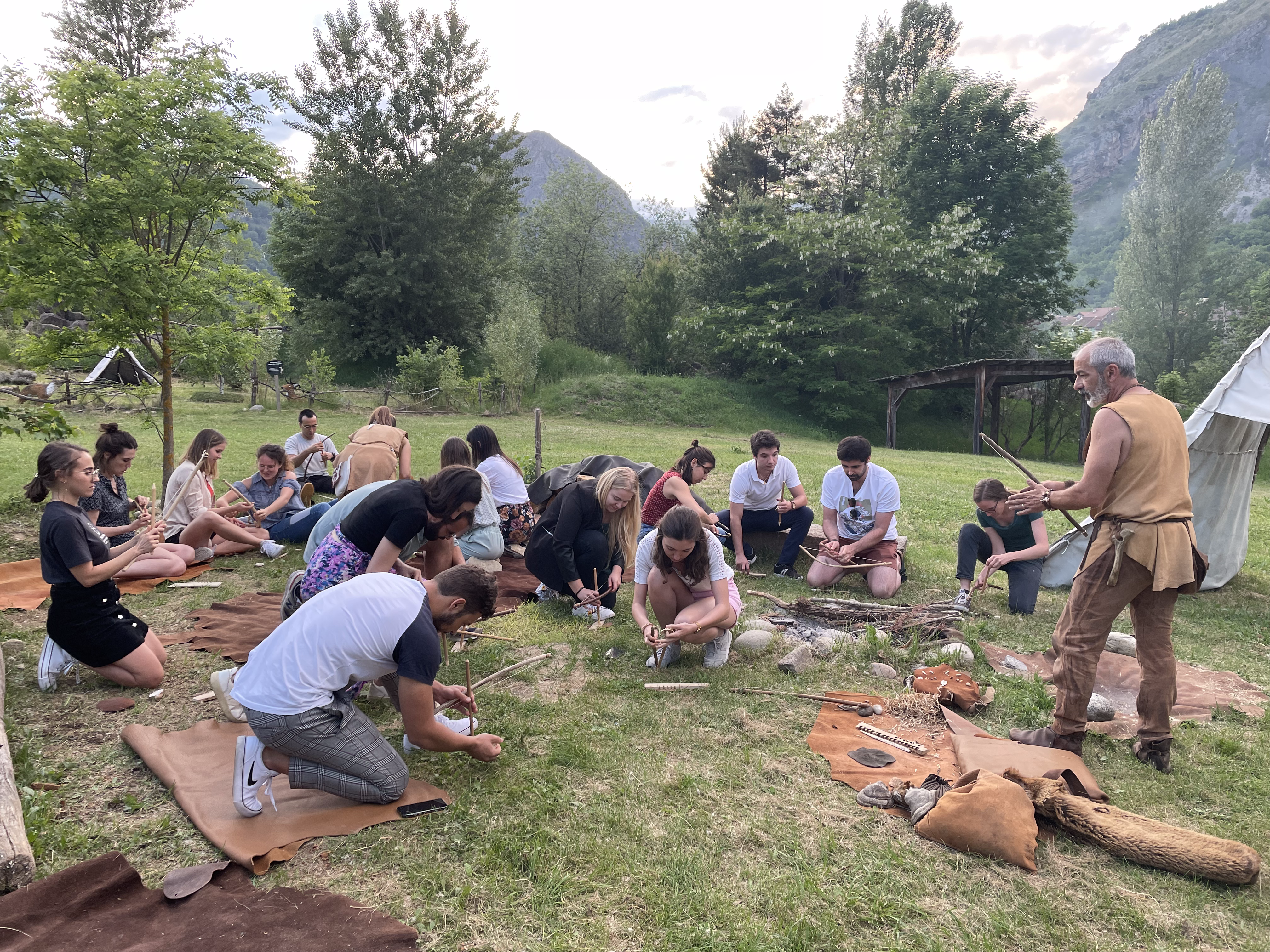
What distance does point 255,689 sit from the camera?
2852mm

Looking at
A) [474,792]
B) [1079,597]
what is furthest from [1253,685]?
[474,792]

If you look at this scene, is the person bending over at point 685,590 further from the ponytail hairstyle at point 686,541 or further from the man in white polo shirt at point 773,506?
the man in white polo shirt at point 773,506

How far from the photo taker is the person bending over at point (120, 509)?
17.8 ft

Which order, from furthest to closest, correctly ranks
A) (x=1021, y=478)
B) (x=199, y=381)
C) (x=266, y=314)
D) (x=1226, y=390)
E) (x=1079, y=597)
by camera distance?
1. (x=199, y=381)
2. (x=1021, y=478)
3. (x=266, y=314)
4. (x=1226, y=390)
5. (x=1079, y=597)

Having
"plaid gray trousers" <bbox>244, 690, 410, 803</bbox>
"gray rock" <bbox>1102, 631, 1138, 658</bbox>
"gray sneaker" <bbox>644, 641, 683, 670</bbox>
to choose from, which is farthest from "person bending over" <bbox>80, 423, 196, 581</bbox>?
"gray rock" <bbox>1102, 631, 1138, 658</bbox>

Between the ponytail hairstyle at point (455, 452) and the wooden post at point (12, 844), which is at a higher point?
the ponytail hairstyle at point (455, 452)

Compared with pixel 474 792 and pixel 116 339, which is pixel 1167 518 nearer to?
pixel 474 792

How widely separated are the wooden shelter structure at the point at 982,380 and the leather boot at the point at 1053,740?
15.0 meters

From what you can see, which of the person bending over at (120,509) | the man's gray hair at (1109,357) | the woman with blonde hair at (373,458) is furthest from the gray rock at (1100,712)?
the person bending over at (120,509)

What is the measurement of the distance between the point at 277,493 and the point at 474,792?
5600 mm

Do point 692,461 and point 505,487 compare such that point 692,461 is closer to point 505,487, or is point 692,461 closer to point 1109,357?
point 505,487

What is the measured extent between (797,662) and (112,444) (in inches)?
213

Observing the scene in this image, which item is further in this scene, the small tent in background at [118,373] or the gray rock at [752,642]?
the small tent in background at [118,373]

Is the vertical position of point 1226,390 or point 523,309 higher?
point 523,309
